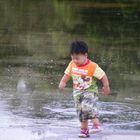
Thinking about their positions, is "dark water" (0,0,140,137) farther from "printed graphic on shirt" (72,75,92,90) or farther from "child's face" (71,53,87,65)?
"child's face" (71,53,87,65)

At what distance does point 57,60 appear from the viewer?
14984 millimetres

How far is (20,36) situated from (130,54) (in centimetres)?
462

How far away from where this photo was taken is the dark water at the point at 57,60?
9.44m

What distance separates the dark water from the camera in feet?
31.0

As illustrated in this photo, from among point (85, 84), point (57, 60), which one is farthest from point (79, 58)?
point (57, 60)

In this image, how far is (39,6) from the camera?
31.4 meters

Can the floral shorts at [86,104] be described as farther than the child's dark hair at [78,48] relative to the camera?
Yes

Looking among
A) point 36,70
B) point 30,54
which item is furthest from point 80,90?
point 30,54

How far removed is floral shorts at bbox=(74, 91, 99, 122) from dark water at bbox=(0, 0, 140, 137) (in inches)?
26.7

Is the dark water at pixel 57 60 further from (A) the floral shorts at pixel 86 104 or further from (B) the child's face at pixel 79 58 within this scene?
(B) the child's face at pixel 79 58

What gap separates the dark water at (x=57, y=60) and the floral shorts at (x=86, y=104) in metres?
0.68

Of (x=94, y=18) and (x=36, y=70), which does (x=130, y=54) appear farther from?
(x=94, y=18)

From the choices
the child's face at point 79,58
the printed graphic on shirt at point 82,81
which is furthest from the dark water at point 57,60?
the child's face at point 79,58

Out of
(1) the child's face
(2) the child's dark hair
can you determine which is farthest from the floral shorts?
(2) the child's dark hair
